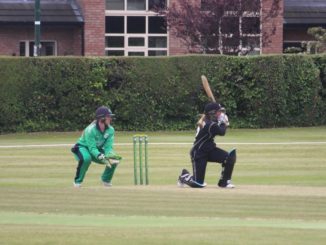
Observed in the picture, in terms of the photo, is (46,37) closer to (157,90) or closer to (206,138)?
(157,90)

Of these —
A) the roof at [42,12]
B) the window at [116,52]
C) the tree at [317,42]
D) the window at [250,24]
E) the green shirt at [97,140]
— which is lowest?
the green shirt at [97,140]

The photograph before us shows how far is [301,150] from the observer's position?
86.5ft

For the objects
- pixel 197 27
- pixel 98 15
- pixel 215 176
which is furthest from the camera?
pixel 98 15

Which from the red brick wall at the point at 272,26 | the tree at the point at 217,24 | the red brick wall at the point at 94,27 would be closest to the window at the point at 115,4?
the red brick wall at the point at 94,27

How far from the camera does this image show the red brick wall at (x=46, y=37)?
41.7 meters

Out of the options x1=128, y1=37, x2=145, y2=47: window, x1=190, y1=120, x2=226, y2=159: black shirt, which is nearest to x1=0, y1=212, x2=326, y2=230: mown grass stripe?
x1=190, y1=120, x2=226, y2=159: black shirt

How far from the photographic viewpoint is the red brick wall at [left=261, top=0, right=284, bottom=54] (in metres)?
38.8

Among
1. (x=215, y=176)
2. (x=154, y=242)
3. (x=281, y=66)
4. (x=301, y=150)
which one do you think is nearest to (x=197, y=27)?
(x=281, y=66)

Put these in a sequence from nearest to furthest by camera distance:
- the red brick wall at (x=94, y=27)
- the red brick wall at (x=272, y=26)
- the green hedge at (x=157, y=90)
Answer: the green hedge at (x=157, y=90) → the red brick wall at (x=272, y=26) → the red brick wall at (x=94, y=27)

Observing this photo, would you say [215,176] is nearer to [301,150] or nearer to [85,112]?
[301,150]

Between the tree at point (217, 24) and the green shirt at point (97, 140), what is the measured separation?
1955 cm

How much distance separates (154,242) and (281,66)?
76.7 ft

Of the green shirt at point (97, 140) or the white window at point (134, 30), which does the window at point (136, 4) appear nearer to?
the white window at point (134, 30)

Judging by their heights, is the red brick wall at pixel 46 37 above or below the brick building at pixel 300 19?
below
